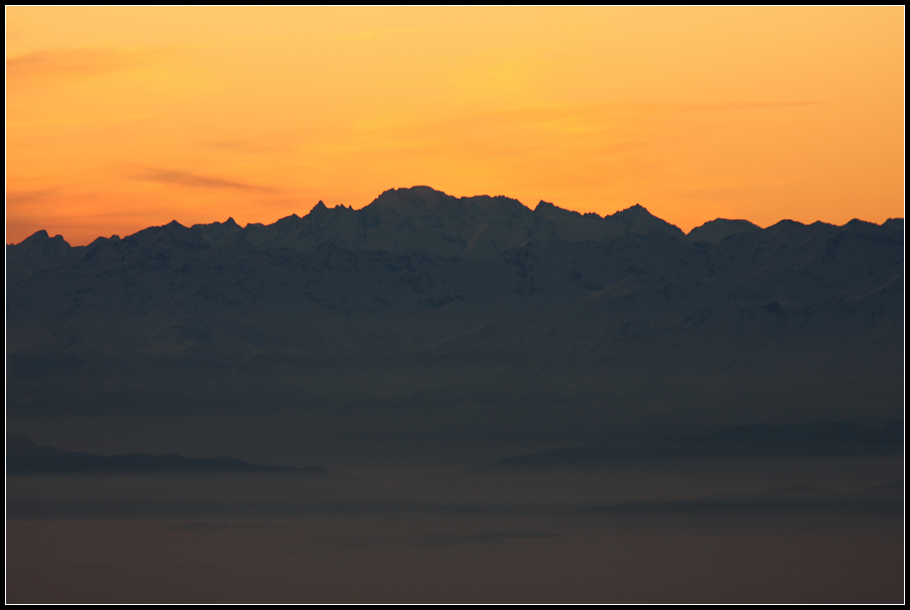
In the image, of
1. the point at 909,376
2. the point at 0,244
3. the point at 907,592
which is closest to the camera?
the point at 907,592

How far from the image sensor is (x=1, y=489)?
102125mm

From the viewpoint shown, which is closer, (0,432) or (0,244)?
(0,432)

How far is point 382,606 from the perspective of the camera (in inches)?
3723

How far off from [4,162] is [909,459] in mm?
83221

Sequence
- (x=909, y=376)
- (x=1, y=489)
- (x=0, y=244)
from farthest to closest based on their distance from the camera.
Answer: (x=909, y=376) < (x=0, y=244) < (x=1, y=489)

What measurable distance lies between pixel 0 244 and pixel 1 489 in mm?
21765

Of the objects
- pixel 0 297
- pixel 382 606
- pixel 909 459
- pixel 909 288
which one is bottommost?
pixel 382 606

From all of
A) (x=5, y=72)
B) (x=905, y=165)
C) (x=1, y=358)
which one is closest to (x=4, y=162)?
(x=5, y=72)

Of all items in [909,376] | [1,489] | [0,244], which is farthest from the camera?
[909,376]

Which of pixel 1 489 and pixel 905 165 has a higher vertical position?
pixel 905 165

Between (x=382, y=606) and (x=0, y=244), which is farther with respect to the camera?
(x=0, y=244)

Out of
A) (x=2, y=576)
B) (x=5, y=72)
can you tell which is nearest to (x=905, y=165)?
(x=5, y=72)

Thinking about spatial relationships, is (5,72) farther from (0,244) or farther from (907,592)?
(907,592)

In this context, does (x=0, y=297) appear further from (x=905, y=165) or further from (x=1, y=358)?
(x=905, y=165)
